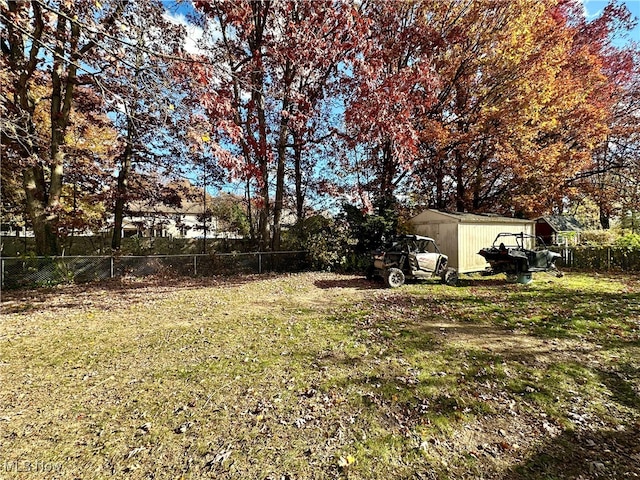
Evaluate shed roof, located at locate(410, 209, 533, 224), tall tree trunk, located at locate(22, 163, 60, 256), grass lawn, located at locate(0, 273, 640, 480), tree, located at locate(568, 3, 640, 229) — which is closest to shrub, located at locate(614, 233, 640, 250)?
shed roof, located at locate(410, 209, 533, 224)

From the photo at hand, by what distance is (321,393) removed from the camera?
3.51 meters

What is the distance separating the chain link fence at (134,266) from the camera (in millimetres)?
9203

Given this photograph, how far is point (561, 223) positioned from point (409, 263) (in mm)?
17209

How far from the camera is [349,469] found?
94.7 inches

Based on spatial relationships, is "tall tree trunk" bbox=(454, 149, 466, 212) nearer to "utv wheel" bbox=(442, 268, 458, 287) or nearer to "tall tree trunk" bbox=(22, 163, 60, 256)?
"utv wheel" bbox=(442, 268, 458, 287)

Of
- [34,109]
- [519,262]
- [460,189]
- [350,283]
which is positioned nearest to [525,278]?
[519,262]

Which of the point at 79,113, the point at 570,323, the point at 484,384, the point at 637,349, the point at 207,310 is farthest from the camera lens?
the point at 79,113

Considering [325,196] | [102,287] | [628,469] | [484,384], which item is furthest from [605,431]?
[325,196]

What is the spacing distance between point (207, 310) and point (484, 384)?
5.94m

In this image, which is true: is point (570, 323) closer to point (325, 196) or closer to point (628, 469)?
point (628, 469)

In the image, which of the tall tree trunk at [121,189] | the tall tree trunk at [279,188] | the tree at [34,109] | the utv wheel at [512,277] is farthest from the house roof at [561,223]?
the tree at [34,109]

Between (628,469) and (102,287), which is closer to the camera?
(628,469)

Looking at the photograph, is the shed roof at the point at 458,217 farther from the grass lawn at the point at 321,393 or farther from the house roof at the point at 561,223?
the house roof at the point at 561,223

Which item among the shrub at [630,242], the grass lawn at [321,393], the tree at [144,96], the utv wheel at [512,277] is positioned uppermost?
the tree at [144,96]
